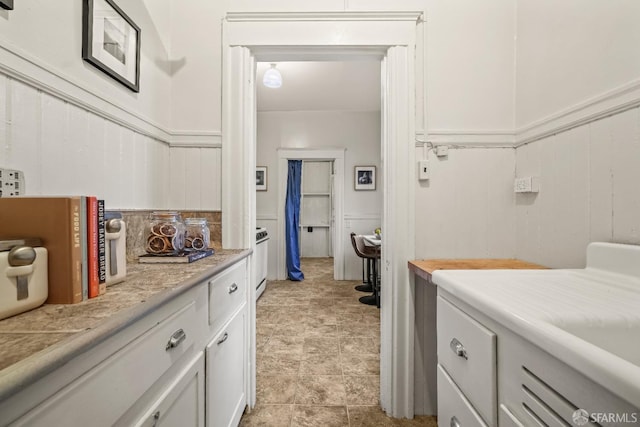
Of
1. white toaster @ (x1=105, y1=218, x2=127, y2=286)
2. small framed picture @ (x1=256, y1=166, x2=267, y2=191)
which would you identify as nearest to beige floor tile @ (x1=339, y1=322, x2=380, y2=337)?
white toaster @ (x1=105, y1=218, x2=127, y2=286)

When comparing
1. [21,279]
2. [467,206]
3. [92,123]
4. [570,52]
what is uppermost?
[570,52]

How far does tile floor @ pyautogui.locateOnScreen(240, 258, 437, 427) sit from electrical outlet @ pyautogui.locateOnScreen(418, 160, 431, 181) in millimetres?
1369

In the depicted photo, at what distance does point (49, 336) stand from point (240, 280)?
0.97 meters

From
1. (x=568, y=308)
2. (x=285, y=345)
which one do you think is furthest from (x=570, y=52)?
(x=285, y=345)

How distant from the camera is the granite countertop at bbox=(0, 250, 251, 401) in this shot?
367 mm

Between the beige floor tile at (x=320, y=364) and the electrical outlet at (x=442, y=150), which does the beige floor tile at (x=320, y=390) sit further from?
the electrical outlet at (x=442, y=150)

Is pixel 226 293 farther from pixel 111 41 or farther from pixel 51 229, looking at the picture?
pixel 111 41

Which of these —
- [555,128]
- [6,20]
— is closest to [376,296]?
[555,128]

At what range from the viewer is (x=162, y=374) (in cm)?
73

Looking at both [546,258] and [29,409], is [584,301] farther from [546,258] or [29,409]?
[29,409]

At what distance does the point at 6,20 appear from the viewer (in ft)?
2.53

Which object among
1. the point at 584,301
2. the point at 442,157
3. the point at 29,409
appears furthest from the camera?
the point at 442,157

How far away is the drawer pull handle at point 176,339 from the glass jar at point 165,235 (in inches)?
19.4

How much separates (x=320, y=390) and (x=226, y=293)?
108 cm
